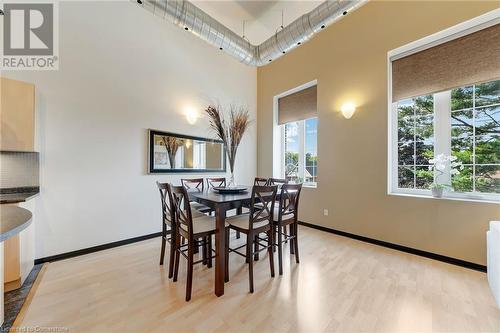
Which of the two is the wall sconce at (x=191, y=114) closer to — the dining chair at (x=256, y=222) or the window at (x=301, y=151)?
the window at (x=301, y=151)

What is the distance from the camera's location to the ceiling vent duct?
2.37m

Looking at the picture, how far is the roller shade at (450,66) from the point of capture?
2.22 metres

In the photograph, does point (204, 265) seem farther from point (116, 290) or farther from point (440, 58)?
point (440, 58)

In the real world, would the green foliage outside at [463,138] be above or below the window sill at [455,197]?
above

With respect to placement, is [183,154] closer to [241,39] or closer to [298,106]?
[241,39]

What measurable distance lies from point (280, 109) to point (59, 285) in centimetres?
435

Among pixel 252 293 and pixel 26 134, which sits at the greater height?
pixel 26 134

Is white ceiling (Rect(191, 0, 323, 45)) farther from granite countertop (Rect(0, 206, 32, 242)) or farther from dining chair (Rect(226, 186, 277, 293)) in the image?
granite countertop (Rect(0, 206, 32, 242))

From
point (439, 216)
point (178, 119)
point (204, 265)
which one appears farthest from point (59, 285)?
point (439, 216)

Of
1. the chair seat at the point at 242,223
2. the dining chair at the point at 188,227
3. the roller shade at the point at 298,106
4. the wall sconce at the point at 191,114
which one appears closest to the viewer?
the dining chair at the point at 188,227

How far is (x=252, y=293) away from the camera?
186 centimetres

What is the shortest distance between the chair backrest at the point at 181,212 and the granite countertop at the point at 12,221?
0.94 meters

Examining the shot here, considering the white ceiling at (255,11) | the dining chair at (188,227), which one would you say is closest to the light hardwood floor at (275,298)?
the dining chair at (188,227)

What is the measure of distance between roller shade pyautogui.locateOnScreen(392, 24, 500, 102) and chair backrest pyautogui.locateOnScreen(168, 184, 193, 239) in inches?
124
